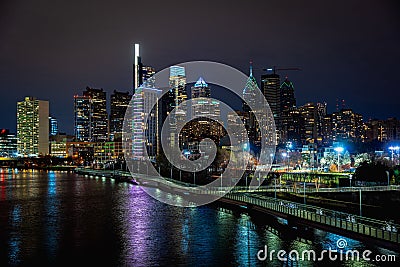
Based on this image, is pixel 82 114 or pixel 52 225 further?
pixel 82 114

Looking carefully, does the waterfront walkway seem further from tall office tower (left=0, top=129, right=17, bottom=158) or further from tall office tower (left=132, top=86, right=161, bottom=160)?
tall office tower (left=0, top=129, right=17, bottom=158)

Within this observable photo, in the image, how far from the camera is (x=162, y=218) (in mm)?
24422

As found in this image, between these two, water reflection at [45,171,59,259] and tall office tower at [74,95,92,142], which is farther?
tall office tower at [74,95,92,142]

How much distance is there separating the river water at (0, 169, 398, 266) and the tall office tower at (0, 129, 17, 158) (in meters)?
121

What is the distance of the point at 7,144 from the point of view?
14150 cm

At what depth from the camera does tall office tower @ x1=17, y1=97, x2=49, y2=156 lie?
461ft

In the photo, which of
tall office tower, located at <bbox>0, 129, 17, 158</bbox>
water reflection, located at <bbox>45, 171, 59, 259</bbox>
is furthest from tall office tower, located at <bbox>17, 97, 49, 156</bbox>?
water reflection, located at <bbox>45, 171, 59, 259</bbox>

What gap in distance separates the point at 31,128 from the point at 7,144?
8818 mm

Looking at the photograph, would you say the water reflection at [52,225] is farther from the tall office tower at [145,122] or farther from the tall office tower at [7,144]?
the tall office tower at [7,144]

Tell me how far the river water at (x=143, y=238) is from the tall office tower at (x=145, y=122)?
3510 inches

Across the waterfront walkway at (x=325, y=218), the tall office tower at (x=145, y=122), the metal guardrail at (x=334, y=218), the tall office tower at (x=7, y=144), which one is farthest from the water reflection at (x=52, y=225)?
the tall office tower at (x=7, y=144)

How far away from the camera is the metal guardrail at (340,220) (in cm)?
1429

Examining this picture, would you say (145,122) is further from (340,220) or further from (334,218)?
(340,220)

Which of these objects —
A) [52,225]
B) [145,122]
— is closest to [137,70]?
[145,122]
